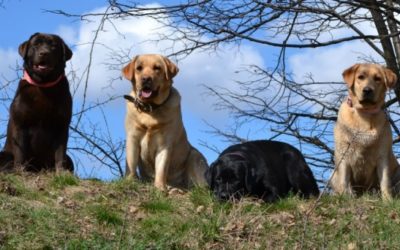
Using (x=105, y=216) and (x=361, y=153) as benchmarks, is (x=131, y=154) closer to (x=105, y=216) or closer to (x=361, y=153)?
(x=105, y=216)

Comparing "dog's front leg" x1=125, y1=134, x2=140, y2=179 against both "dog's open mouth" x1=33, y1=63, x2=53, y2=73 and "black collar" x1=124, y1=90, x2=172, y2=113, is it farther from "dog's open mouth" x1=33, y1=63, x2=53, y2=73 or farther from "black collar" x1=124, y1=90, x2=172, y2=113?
"dog's open mouth" x1=33, y1=63, x2=53, y2=73

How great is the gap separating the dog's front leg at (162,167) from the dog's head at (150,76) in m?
0.56

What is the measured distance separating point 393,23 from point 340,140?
5.13m

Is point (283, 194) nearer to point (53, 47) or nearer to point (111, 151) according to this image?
point (53, 47)

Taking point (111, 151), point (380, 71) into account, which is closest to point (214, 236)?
point (380, 71)

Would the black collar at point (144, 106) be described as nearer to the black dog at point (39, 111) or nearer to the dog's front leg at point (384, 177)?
the black dog at point (39, 111)

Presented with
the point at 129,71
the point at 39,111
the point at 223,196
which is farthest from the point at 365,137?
the point at 39,111

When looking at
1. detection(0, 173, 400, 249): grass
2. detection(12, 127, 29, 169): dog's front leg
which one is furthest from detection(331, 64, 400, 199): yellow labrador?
detection(12, 127, 29, 169): dog's front leg

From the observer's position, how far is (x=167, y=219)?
23.8 feet

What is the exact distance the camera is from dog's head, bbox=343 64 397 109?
29.8ft

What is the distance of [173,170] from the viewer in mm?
9508

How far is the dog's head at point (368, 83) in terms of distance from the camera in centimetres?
908

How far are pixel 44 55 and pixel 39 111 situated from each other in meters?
0.60

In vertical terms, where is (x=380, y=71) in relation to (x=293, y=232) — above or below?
above
